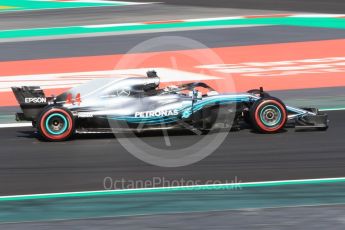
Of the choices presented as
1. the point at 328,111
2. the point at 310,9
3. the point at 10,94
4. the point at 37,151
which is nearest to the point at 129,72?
the point at 10,94

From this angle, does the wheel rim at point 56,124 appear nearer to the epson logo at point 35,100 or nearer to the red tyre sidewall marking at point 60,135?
the red tyre sidewall marking at point 60,135

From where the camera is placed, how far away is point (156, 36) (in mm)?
23031

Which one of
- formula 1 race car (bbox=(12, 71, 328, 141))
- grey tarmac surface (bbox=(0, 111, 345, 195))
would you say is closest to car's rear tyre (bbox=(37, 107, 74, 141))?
formula 1 race car (bbox=(12, 71, 328, 141))

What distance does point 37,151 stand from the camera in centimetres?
1131

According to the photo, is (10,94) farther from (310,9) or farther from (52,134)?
(310,9)

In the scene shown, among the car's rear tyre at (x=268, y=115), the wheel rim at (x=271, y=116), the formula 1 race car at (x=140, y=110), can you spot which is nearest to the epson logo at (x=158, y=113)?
the formula 1 race car at (x=140, y=110)

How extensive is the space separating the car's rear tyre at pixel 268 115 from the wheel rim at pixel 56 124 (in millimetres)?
2547

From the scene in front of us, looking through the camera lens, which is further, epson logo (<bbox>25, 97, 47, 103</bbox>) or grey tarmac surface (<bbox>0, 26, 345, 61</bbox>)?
grey tarmac surface (<bbox>0, 26, 345, 61</bbox>)

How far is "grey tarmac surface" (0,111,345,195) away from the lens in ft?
31.7

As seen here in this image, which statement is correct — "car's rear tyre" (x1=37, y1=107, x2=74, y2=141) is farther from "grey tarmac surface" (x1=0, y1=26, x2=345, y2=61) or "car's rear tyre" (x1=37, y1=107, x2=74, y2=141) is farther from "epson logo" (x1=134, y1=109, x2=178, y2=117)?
"grey tarmac surface" (x1=0, y1=26, x2=345, y2=61)

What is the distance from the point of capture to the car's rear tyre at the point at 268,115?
460 inches

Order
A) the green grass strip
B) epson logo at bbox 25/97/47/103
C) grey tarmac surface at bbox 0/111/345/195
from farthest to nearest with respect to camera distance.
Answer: the green grass strip < epson logo at bbox 25/97/47/103 < grey tarmac surface at bbox 0/111/345/195

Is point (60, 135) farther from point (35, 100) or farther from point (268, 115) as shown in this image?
point (268, 115)

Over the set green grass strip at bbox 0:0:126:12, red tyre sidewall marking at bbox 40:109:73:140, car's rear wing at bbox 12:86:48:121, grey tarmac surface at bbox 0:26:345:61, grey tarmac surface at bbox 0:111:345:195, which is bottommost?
grey tarmac surface at bbox 0:111:345:195
